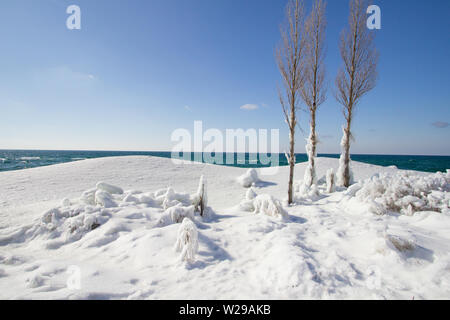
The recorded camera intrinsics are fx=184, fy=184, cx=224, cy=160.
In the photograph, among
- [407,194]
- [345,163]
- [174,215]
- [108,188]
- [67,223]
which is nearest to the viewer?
[67,223]

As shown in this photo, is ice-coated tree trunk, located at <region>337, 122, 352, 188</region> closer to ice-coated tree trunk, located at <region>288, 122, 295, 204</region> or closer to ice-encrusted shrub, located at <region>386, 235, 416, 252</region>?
ice-coated tree trunk, located at <region>288, 122, 295, 204</region>

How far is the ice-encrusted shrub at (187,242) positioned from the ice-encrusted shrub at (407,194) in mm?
5073

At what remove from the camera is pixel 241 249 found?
3680mm

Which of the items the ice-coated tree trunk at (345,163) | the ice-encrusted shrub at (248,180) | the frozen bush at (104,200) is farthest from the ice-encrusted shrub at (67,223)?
the ice-coated tree trunk at (345,163)

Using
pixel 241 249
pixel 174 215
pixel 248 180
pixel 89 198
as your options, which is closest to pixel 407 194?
pixel 241 249

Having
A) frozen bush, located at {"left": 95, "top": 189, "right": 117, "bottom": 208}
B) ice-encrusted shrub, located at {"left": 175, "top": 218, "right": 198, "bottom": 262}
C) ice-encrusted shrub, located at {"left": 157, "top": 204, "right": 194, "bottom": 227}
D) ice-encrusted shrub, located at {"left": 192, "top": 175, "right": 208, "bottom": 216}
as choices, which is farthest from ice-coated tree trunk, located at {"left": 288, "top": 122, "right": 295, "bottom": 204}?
frozen bush, located at {"left": 95, "top": 189, "right": 117, "bottom": 208}

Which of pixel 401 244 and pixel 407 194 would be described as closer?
pixel 401 244

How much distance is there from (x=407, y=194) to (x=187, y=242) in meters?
6.46

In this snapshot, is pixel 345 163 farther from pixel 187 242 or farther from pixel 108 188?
pixel 108 188

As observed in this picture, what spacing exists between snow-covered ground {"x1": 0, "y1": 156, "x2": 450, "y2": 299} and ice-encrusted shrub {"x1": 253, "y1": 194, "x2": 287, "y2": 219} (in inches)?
1.4

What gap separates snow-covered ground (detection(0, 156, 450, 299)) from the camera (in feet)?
8.00

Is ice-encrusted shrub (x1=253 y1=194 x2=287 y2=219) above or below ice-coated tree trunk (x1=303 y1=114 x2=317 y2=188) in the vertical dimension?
below

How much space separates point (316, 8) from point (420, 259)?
960cm

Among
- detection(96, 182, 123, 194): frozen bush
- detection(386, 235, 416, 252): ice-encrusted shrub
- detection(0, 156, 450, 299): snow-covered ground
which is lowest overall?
detection(0, 156, 450, 299): snow-covered ground
